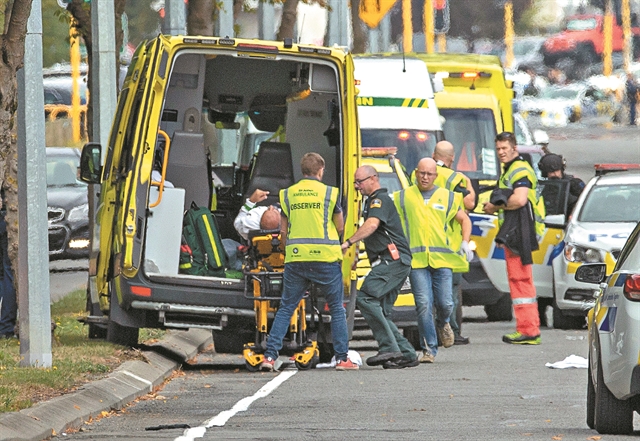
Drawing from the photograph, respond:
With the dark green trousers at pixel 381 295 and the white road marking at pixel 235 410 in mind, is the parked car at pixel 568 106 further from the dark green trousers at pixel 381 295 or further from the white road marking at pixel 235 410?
the white road marking at pixel 235 410

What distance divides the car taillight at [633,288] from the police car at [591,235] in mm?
7962

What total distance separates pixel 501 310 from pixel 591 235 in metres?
2.45

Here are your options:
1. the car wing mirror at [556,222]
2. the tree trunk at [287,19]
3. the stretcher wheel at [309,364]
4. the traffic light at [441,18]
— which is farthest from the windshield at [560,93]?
the stretcher wheel at [309,364]

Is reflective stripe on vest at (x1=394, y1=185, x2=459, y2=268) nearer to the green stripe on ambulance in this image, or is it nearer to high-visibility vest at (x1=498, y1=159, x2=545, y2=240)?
high-visibility vest at (x1=498, y1=159, x2=545, y2=240)

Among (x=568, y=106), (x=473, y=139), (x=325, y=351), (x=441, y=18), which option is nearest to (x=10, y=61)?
(x=325, y=351)

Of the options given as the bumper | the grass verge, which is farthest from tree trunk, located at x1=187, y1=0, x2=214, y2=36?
the bumper

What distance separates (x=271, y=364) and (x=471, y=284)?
4992 mm

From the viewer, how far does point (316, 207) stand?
13.9 metres

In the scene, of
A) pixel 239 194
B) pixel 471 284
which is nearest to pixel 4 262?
pixel 239 194

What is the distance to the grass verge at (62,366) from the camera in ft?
36.6

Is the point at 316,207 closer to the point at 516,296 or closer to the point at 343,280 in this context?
the point at 343,280

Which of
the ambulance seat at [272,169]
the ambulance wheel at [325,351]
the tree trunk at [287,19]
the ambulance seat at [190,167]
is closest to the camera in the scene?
the ambulance wheel at [325,351]

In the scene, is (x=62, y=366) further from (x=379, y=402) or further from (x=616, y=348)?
(x=616, y=348)

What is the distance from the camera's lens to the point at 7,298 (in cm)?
1547
